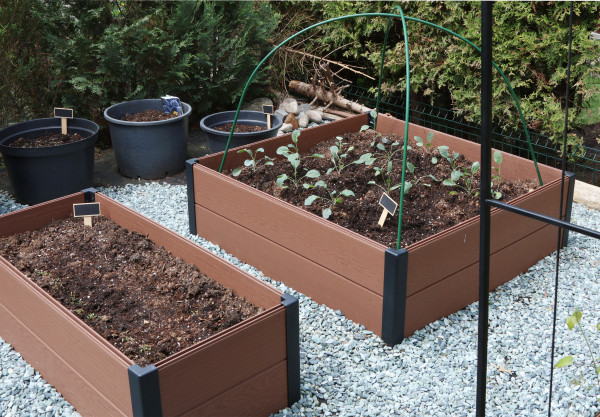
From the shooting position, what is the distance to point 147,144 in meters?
4.35

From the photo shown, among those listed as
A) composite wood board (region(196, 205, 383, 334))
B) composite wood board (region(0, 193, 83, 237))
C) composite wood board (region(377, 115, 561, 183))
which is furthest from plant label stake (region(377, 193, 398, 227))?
composite wood board (region(0, 193, 83, 237))

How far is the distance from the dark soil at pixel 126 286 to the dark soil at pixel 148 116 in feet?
4.51

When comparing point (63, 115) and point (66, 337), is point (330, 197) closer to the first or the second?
point (66, 337)

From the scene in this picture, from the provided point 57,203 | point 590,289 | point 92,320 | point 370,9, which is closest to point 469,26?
point 370,9

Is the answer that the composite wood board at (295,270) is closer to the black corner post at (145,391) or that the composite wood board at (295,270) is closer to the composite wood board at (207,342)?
the composite wood board at (207,342)

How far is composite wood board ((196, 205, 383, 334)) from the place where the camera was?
285cm

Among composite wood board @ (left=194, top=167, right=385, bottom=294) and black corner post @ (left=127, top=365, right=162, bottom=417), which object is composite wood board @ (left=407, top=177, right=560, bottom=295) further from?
black corner post @ (left=127, top=365, right=162, bottom=417)

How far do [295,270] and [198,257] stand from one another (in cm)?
56

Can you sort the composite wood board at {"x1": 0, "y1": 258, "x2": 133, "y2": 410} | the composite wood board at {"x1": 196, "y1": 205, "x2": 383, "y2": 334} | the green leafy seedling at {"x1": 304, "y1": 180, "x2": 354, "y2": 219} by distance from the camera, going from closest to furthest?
the composite wood board at {"x1": 0, "y1": 258, "x2": 133, "y2": 410}
the composite wood board at {"x1": 196, "y1": 205, "x2": 383, "y2": 334}
the green leafy seedling at {"x1": 304, "y1": 180, "x2": 354, "y2": 219}

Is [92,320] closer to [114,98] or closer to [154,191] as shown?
[154,191]

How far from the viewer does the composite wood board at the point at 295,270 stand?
2848 millimetres

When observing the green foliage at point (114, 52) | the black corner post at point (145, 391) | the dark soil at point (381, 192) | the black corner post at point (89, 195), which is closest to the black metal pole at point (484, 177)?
the black corner post at point (145, 391)

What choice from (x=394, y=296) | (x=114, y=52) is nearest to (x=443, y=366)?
(x=394, y=296)

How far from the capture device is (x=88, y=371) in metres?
2.20
